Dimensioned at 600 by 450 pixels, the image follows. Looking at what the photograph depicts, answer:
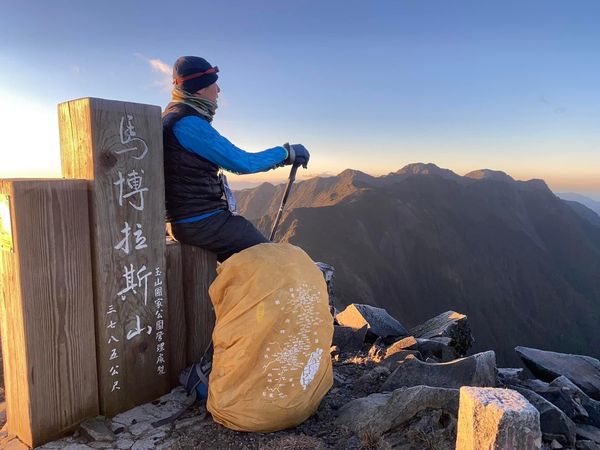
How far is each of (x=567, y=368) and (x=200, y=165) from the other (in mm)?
4567

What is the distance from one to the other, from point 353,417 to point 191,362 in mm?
1499

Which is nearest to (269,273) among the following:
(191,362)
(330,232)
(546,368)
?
(191,362)

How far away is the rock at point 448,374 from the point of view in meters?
3.57

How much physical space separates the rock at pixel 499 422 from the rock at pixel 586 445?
5.05 feet

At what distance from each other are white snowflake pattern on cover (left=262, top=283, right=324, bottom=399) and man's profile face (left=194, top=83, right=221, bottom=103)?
5.61 ft

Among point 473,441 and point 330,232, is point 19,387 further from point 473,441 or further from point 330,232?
point 330,232

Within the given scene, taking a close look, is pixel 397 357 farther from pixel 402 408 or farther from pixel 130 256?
pixel 130 256

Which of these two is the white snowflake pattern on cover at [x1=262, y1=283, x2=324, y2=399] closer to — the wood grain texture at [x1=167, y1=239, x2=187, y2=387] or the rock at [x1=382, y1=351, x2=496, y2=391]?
the rock at [x1=382, y1=351, x2=496, y2=391]

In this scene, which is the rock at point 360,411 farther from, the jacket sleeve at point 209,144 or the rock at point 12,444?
the rock at point 12,444

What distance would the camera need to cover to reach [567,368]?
507 centimetres

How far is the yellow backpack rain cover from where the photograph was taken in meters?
3.04

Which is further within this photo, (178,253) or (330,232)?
(330,232)

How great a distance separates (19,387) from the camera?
2.92m

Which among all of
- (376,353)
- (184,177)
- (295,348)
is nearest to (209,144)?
(184,177)
